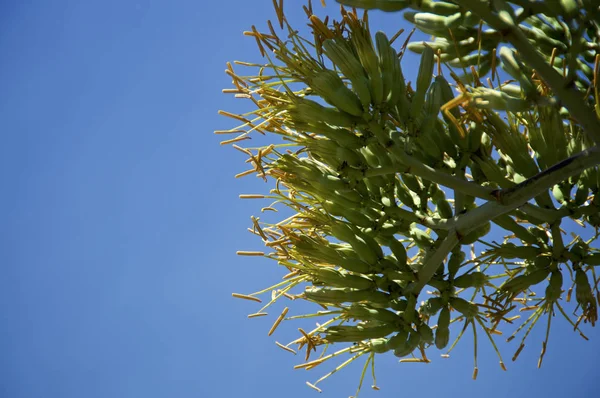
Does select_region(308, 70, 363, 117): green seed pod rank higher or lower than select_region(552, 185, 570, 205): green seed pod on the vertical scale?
lower

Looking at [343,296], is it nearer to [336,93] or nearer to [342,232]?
[342,232]

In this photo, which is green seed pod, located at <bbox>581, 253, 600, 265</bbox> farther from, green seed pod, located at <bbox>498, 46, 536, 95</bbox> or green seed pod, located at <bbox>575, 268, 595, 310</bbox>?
green seed pod, located at <bbox>498, 46, 536, 95</bbox>

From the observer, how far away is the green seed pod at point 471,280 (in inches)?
35.6

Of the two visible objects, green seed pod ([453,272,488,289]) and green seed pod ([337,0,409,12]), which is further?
green seed pod ([453,272,488,289])

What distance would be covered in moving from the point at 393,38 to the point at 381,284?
0.91ft

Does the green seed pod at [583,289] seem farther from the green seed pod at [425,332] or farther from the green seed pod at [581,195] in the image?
the green seed pod at [425,332]

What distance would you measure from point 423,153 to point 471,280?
6.6 inches

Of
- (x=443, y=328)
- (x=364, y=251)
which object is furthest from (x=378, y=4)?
(x=443, y=328)

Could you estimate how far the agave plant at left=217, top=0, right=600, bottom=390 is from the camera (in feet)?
2.60

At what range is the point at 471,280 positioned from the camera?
2.97 feet

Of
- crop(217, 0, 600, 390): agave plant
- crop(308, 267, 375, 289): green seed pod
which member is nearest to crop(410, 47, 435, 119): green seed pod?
crop(217, 0, 600, 390): agave plant

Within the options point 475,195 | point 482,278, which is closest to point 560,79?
point 475,195

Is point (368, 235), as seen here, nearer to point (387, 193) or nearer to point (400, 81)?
point (387, 193)

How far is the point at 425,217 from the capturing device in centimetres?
88
